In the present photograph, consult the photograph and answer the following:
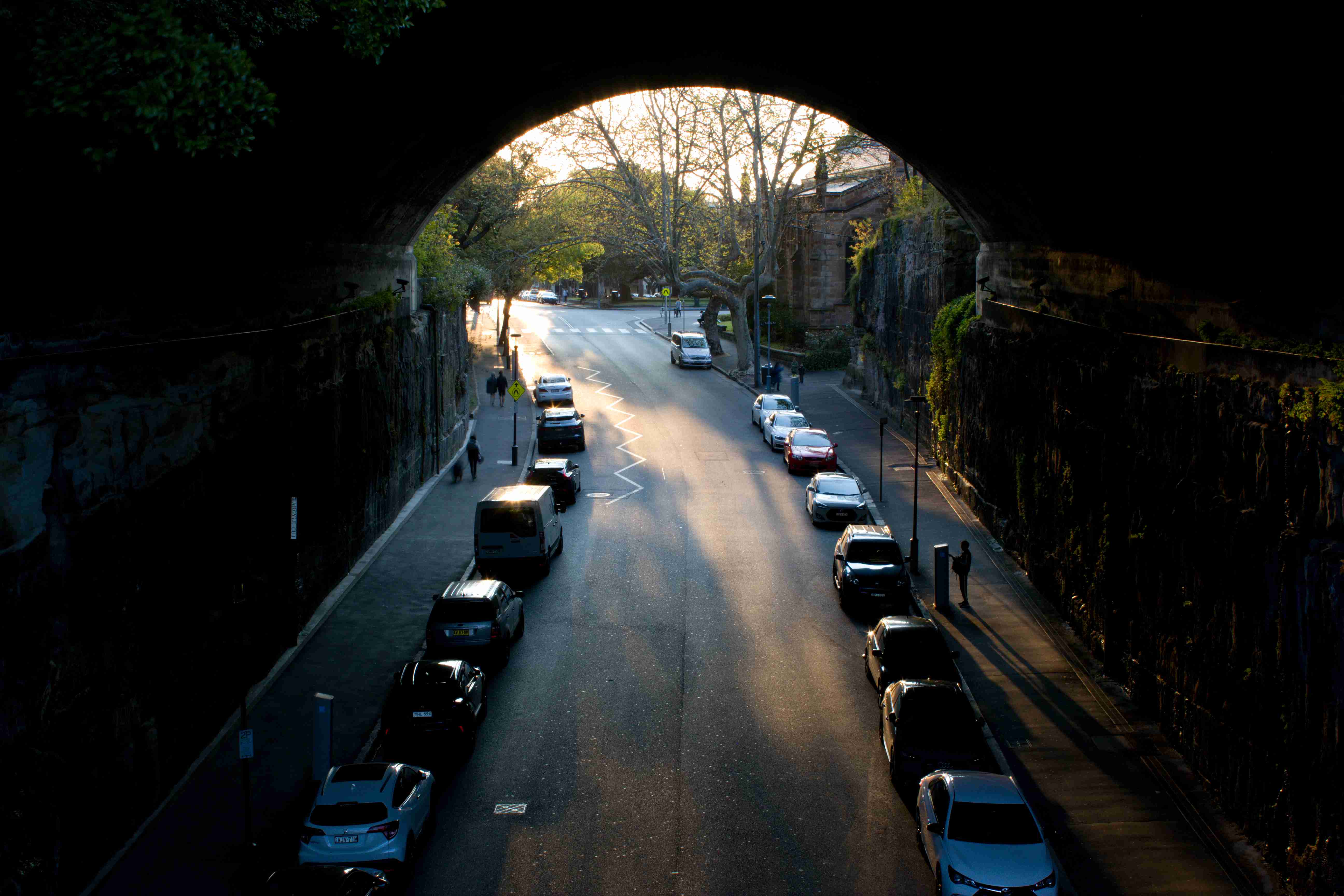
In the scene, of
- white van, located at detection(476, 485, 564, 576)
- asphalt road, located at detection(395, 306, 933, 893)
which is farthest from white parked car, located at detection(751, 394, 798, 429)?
white van, located at detection(476, 485, 564, 576)

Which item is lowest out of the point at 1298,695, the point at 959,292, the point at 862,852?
the point at 862,852

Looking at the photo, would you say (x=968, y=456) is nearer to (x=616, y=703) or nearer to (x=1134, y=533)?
(x=1134, y=533)

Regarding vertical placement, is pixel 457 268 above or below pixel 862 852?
above

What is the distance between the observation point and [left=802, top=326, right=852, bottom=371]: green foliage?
61.1 m

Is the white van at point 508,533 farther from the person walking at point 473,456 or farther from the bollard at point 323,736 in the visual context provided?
the person walking at point 473,456

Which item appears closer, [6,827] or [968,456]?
[6,827]

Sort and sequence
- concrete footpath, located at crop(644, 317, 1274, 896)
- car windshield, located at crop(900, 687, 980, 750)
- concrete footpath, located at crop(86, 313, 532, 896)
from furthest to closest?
car windshield, located at crop(900, 687, 980, 750) < concrete footpath, located at crop(644, 317, 1274, 896) < concrete footpath, located at crop(86, 313, 532, 896)

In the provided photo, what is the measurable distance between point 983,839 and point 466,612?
10013 mm

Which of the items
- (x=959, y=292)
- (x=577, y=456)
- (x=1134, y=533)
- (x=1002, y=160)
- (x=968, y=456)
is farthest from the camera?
(x=577, y=456)

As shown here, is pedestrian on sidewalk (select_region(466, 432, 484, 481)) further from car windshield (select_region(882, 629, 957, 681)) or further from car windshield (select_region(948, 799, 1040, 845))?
car windshield (select_region(948, 799, 1040, 845))

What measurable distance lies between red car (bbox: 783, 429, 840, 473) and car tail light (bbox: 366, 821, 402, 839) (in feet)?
77.5

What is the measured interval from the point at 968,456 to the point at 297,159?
19.8 meters

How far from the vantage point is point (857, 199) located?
6862cm

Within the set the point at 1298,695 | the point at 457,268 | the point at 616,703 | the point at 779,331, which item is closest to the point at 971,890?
the point at 1298,695
